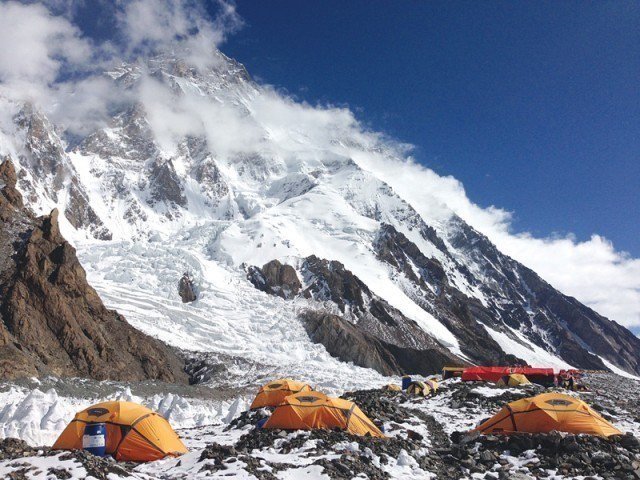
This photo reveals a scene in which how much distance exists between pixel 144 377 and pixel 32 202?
11246 cm

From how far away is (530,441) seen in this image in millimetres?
15453

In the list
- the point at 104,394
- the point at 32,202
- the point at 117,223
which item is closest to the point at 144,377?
the point at 104,394

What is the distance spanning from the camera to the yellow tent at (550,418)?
1656cm

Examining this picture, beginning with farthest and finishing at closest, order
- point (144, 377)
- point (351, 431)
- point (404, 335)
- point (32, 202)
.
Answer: point (32, 202) → point (404, 335) → point (144, 377) → point (351, 431)

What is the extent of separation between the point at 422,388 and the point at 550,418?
16663mm

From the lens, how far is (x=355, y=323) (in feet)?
403

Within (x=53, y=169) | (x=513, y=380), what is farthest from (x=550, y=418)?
(x=53, y=169)

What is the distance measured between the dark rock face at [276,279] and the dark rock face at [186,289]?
1725 cm

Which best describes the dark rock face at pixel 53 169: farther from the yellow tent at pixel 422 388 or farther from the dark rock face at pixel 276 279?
the yellow tent at pixel 422 388

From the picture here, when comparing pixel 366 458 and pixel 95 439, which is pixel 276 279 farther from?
pixel 366 458

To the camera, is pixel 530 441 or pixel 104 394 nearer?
pixel 530 441

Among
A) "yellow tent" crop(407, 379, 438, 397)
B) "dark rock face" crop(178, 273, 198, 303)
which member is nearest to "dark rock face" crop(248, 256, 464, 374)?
"dark rock face" crop(178, 273, 198, 303)

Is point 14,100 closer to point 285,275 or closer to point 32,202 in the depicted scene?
point 32,202

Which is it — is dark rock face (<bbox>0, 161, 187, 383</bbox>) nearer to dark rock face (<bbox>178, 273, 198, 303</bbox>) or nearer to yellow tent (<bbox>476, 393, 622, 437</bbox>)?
dark rock face (<bbox>178, 273, 198, 303</bbox>)
